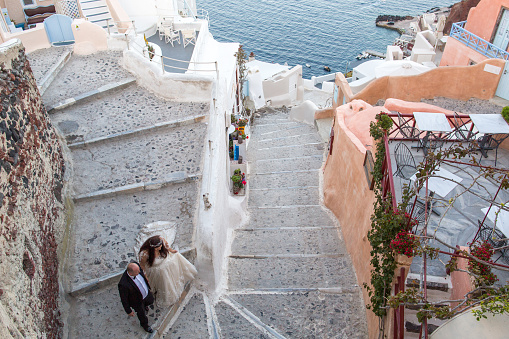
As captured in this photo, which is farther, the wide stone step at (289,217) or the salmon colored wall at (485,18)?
the salmon colored wall at (485,18)

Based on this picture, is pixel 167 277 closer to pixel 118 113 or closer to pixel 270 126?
pixel 118 113

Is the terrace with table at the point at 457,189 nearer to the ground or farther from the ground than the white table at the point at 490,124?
nearer to the ground

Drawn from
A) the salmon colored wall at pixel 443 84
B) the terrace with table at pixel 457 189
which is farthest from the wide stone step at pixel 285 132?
the terrace with table at pixel 457 189

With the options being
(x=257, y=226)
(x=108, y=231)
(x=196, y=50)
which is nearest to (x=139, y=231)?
(x=108, y=231)

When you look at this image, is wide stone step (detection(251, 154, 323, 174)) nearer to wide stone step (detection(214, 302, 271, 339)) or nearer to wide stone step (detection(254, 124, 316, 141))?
wide stone step (detection(254, 124, 316, 141))

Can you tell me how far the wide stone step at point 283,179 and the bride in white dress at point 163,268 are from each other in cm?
768

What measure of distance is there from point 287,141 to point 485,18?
38.7 ft

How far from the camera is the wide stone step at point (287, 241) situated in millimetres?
9898

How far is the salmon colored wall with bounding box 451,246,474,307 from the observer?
6278 mm

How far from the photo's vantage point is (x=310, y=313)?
7754mm

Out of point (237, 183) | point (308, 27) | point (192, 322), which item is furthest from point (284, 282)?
point (308, 27)

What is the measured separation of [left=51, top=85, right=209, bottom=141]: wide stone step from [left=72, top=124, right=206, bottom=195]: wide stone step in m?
0.42

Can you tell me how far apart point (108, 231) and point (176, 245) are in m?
1.45

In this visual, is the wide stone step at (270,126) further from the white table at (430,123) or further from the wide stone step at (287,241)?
the white table at (430,123)
